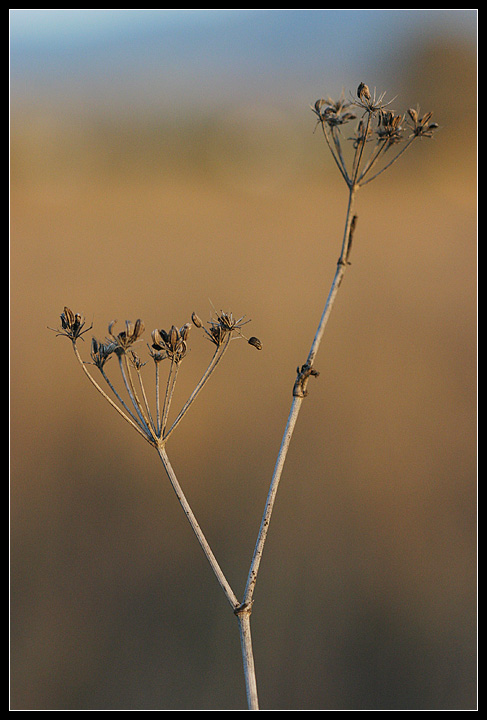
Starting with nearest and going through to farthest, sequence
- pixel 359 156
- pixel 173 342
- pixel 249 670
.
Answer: pixel 249 670, pixel 359 156, pixel 173 342

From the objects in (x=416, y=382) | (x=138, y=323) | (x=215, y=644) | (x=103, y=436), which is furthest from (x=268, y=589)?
(x=138, y=323)

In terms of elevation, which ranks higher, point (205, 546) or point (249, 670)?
point (205, 546)

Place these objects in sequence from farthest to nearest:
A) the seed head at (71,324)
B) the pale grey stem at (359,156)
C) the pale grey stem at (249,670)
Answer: the seed head at (71,324), the pale grey stem at (359,156), the pale grey stem at (249,670)

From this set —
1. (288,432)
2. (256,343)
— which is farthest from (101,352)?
(288,432)

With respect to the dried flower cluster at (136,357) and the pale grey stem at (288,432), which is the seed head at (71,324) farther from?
the pale grey stem at (288,432)

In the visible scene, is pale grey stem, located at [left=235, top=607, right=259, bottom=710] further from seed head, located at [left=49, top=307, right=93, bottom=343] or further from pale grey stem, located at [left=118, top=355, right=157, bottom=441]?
seed head, located at [left=49, top=307, right=93, bottom=343]

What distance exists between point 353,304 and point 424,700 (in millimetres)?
3980

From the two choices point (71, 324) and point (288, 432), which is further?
point (71, 324)

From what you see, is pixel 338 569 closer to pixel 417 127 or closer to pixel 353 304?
pixel 353 304

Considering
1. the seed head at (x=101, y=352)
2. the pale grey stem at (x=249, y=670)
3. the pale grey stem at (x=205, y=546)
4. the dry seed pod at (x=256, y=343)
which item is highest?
the dry seed pod at (x=256, y=343)

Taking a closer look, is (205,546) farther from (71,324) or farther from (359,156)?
(359,156)

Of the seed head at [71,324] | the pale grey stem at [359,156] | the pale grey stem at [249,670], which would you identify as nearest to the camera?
the pale grey stem at [249,670]

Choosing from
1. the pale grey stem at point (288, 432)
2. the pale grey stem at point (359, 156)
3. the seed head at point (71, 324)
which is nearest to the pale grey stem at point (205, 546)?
the pale grey stem at point (288, 432)

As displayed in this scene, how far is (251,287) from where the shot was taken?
6559 mm
